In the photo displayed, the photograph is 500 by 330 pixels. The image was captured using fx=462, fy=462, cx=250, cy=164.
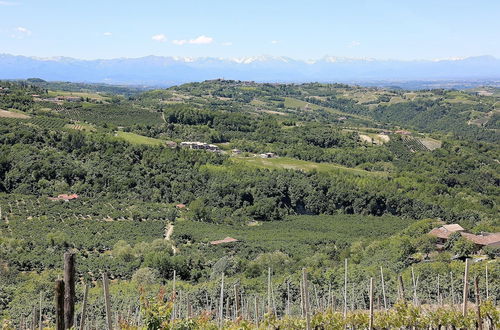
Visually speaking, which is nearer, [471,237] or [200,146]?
[471,237]

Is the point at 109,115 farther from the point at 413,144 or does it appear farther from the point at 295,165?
the point at 413,144

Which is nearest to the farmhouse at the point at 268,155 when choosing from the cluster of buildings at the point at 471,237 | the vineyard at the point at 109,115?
the vineyard at the point at 109,115

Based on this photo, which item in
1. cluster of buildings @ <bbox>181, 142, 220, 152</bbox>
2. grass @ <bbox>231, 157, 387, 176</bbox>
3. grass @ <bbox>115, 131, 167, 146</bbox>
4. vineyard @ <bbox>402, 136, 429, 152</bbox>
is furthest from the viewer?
vineyard @ <bbox>402, 136, 429, 152</bbox>

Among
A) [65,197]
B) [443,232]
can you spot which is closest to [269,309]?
[443,232]

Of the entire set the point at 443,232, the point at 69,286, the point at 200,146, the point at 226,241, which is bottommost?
the point at 226,241

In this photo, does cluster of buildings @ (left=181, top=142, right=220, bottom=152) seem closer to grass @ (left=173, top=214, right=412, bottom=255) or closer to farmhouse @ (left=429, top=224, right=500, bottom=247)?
grass @ (left=173, top=214, right=412, bottom=255)

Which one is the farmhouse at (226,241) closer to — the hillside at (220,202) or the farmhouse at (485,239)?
the hillside at (220,202)

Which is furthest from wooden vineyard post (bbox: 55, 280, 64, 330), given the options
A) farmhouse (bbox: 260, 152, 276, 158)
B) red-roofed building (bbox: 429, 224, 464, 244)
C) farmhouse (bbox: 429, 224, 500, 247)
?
farmhouse (bbox: 260, 152, 276, 158)

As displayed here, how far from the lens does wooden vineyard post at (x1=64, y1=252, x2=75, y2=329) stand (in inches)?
293

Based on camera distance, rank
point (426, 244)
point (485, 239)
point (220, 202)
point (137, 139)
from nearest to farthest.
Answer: point (426, 244), point (485, 239), point (220, 202), point (137, 139)

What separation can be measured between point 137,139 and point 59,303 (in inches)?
2759

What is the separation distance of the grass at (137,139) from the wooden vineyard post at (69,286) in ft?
218

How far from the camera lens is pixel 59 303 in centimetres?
754

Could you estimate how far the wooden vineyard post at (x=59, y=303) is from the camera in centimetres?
746
